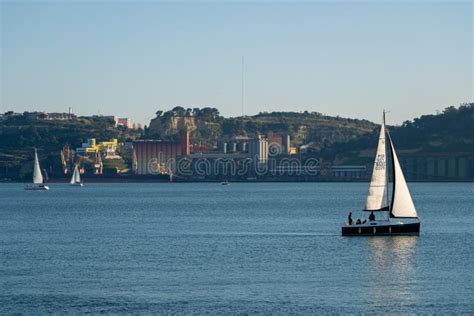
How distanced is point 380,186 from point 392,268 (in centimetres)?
1407

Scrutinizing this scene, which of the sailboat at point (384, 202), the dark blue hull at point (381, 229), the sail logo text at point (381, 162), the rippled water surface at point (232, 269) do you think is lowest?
the rippled water surface at point (232, 269)

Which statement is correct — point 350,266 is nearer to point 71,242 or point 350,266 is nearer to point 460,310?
point 460,310

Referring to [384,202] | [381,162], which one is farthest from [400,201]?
→ [381,162]

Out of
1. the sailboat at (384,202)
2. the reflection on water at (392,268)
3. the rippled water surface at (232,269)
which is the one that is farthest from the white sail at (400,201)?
the rippled water surface at (232,269)

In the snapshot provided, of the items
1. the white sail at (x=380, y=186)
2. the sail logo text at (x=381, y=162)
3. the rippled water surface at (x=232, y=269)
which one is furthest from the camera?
the sail logo text at (x=381, y=162)

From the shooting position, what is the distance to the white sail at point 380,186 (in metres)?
69.1

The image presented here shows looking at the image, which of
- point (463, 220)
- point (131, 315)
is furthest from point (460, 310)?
point (463, 220)

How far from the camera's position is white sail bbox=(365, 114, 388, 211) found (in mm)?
69125

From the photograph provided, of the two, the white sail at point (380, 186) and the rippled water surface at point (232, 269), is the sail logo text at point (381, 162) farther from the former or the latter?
the rippled water surface at point (232, 269)

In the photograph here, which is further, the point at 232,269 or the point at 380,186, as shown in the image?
the point at 380,186

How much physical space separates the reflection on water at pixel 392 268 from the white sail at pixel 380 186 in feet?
6.36

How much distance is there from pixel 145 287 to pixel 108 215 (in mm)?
61392

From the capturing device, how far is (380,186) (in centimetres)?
6956

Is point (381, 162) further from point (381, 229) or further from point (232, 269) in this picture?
point (232, 269)
